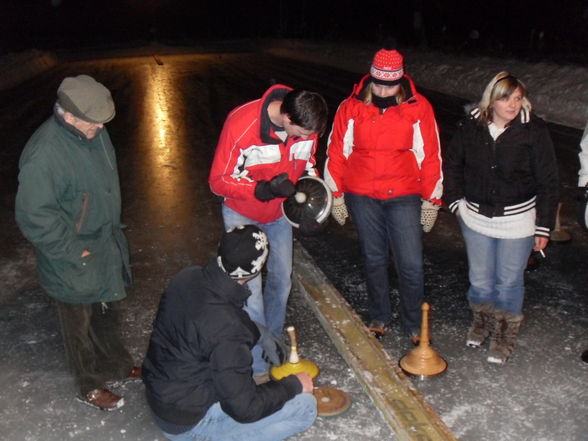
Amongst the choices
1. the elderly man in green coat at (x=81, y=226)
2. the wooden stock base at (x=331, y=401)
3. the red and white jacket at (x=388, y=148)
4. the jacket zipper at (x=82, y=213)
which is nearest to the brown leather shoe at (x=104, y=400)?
the elderly man in green coat at (x=81, y=226)

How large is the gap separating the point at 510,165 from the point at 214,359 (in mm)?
2477

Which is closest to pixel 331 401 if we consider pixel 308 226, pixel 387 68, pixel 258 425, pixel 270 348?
pixel 270 348

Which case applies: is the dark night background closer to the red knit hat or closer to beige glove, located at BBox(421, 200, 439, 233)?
beige glove, located at BBox(421, 200, 439, 233)

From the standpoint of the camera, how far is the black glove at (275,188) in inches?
162

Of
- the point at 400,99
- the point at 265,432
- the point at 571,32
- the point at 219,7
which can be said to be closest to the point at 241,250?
the point at 265,432

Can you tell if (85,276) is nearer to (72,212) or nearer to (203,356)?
(72,212)

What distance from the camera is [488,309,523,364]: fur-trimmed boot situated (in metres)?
4.68

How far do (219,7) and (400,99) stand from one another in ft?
242

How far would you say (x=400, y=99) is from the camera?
14.4 ft

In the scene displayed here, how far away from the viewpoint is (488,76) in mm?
19344

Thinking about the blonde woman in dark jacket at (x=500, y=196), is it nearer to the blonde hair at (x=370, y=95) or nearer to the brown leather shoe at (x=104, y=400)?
the blonde hair at (x=370, y=95)

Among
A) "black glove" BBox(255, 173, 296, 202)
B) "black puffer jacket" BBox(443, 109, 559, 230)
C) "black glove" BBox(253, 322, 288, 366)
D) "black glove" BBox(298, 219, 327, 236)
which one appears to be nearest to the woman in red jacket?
"black puffer jacket" BBox(443, 109, 559, 230)

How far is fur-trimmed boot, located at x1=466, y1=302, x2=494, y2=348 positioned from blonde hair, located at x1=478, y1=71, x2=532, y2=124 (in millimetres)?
1454

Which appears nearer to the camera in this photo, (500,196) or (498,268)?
(500,196)
